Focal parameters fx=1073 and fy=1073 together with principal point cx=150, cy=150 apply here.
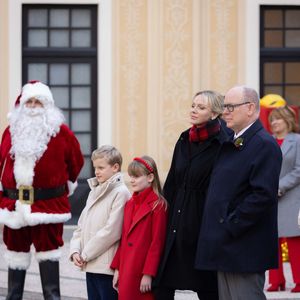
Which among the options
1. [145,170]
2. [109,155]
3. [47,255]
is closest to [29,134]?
[47,255]

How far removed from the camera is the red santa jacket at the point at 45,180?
7867 mm

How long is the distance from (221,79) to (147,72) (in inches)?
35.6

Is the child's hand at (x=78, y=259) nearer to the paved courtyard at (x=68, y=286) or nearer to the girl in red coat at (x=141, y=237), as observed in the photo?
the girl in red coat at (x=141, y=237)

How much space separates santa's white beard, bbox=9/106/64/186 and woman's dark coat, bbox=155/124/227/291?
1782mm

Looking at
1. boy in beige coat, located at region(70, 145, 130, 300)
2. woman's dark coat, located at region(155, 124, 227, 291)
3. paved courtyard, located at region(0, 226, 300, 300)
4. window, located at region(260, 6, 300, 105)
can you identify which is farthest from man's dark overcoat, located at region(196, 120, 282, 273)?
window, located at region(260, 6, 300, 105)

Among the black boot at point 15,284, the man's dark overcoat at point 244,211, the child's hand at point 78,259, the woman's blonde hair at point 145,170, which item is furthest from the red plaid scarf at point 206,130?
the black boot at point 15,284

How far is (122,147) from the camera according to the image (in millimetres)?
12820

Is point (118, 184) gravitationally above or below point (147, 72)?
below

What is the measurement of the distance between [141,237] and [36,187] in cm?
165

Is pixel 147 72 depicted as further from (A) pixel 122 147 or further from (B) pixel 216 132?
(B) pixel 216 132

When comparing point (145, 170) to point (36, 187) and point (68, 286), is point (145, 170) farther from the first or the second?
point (68, 286)

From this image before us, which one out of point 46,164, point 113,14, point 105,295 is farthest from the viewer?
point 113,14

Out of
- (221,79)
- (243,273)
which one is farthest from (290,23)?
(243,273)

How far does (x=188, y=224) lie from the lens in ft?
20.8
